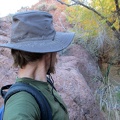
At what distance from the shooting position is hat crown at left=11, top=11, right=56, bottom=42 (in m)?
1.71

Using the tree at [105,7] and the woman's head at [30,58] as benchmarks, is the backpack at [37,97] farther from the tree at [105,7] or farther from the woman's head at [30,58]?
the tree at [105,7]

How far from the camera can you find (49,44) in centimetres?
171

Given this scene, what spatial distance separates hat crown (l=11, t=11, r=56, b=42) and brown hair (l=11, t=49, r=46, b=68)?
0.09m

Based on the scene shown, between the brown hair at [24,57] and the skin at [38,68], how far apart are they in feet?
0.08

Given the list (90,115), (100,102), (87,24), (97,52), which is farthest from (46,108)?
(97,52)

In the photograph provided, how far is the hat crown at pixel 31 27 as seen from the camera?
171 cm

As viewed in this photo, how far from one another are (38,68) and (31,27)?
0.27 meters

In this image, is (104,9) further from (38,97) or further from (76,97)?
(38,97)

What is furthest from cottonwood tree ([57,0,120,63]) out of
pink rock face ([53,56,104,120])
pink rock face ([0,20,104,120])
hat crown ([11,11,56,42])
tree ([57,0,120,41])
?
hat crown ([11,11,56,42])

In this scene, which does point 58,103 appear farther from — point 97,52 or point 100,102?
point 97,52

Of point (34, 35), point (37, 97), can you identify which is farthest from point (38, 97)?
point (34, 35)

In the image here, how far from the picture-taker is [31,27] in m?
1.71

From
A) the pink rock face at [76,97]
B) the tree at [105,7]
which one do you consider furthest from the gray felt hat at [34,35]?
the tree at [105,7]

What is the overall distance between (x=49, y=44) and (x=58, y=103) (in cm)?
40
